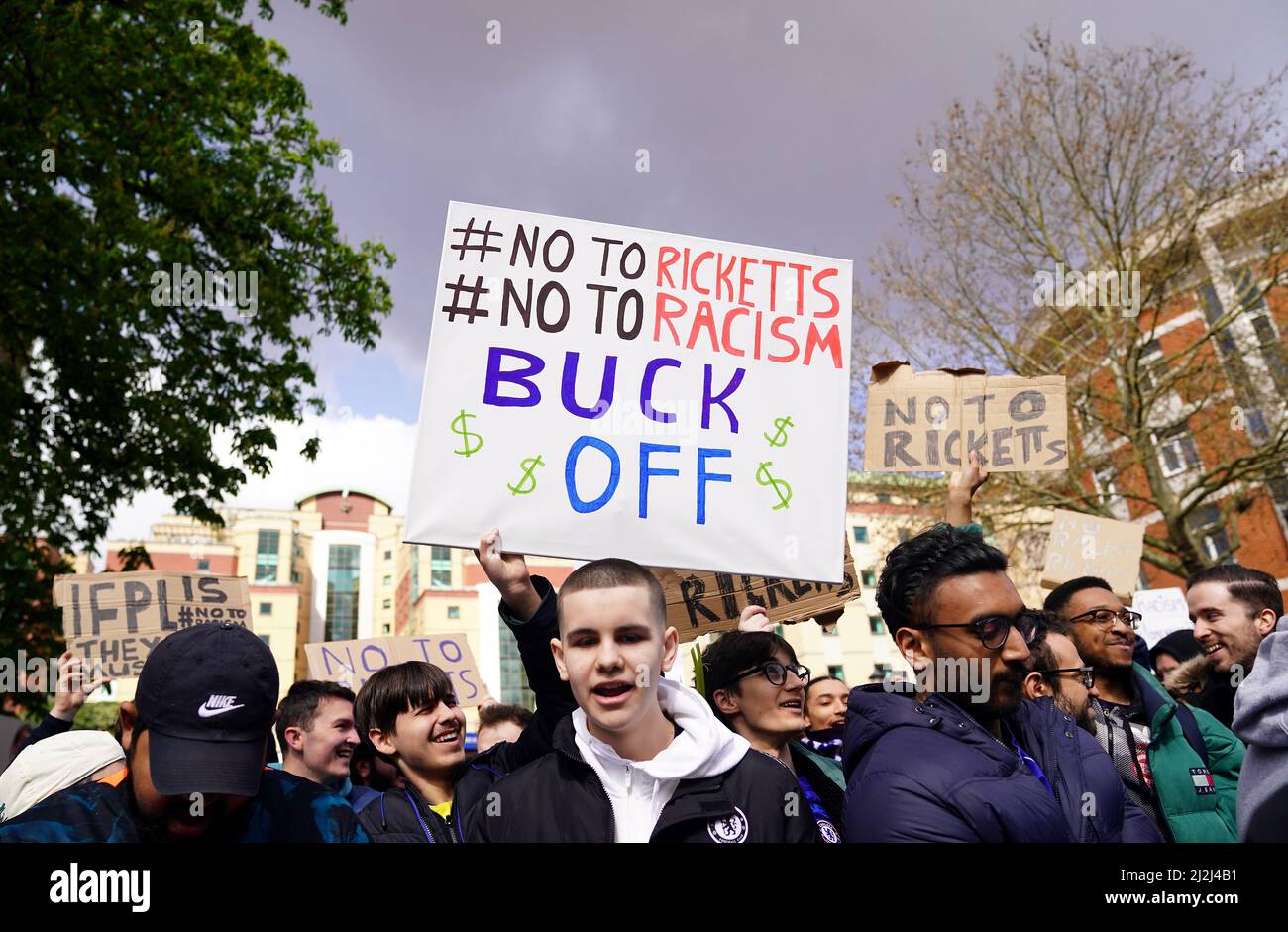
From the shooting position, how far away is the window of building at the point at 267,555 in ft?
212

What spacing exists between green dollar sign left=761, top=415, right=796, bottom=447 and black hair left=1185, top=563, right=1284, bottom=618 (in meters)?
1.76

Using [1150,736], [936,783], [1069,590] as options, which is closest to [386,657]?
[1069,590]

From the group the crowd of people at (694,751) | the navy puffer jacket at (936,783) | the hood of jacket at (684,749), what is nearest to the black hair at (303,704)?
the crowd of people at (694,751)

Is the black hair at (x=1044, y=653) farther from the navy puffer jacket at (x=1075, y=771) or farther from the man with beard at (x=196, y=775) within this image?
the man with beard at (x=196, y=775)

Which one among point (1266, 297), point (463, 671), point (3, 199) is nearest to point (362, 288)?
point (3, 199)

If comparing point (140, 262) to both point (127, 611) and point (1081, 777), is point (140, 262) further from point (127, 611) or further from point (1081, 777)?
point (1081, 777)

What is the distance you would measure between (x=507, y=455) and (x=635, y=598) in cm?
108

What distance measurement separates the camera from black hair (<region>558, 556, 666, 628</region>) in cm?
227

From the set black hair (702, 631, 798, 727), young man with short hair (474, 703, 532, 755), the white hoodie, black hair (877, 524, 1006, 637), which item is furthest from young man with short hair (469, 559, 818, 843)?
young man with short hair (474, 703, 532, 755)

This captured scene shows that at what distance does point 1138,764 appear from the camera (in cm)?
315

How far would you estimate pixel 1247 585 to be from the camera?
3.76 meters

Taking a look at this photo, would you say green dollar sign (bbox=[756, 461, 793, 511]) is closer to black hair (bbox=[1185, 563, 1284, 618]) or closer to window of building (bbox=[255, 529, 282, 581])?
black hair (bbox=[1185, 563, 1284, 618])

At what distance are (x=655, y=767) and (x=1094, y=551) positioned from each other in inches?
156
